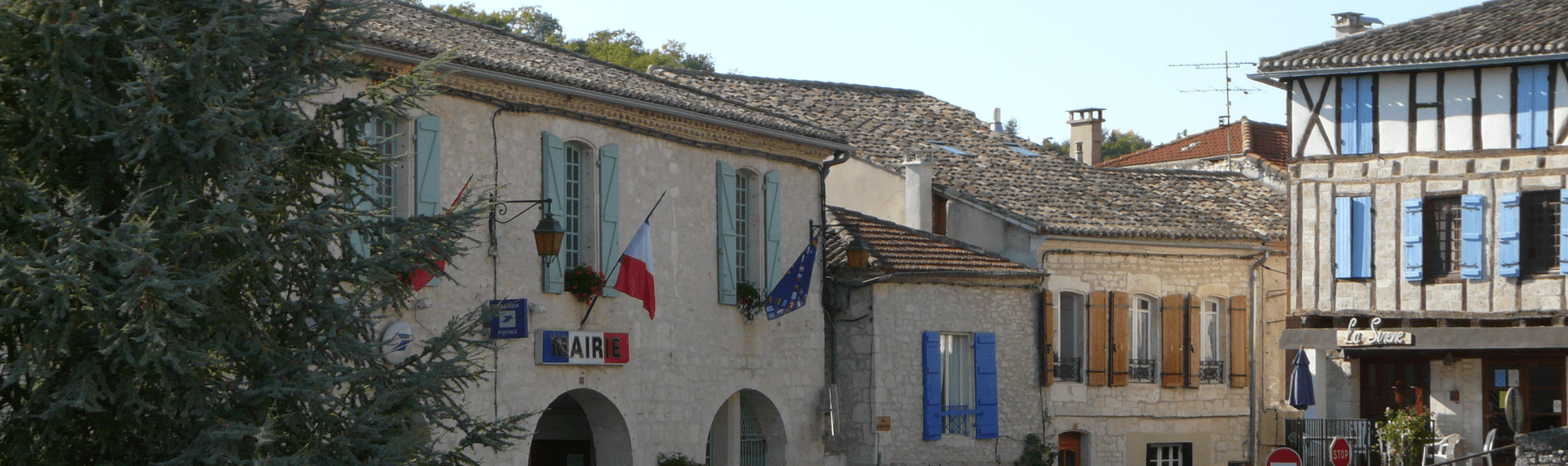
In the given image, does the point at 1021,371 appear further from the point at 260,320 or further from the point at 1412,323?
the point at 260,320

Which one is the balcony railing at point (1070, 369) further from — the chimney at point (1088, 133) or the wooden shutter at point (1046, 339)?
the chimney at point (1088, 133)

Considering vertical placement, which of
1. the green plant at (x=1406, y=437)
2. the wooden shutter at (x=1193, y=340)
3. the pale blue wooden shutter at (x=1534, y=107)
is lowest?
the green plant at (x=1406, y=437)

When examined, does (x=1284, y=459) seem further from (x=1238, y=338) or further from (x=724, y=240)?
(x=1238, y=338)

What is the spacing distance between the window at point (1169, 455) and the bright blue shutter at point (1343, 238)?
3.83m

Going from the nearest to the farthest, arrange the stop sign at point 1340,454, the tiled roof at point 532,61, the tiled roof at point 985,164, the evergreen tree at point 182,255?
the evergreen tree at point 182,255 → the tiled roof at point 532,61 → the stop sign at point 1340,454 → the tiled roof at point 985,164

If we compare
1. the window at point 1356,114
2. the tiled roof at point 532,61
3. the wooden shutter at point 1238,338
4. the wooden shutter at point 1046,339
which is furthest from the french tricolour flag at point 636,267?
the wooden shutter at point 1238,338

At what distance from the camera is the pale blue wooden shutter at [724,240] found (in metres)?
16.4

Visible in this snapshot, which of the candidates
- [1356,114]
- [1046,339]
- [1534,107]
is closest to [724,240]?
[1046,339]

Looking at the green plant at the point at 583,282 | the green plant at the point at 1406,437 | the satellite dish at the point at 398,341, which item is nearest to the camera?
the satellite dish at the point at 398,341

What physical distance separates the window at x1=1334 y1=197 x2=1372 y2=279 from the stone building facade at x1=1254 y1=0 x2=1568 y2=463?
0.06ft

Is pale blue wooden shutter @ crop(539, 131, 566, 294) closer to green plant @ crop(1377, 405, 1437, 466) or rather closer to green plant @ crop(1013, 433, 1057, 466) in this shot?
green plant @ crop(1013, 433, 1057, 466)

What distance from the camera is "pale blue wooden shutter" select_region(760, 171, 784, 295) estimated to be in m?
17.1

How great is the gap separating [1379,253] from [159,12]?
48.9ft

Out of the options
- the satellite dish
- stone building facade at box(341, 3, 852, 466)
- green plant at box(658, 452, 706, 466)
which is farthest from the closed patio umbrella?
the satellite dish
